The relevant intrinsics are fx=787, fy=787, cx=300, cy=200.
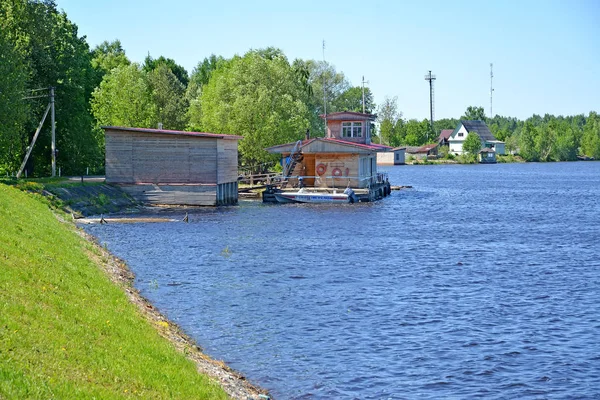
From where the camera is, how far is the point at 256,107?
285ft

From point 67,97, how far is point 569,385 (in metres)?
60.8

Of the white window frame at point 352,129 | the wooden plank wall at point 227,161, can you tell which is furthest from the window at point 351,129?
the wooden plank wall at point 227,161

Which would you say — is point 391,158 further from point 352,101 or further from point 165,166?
point 165,166

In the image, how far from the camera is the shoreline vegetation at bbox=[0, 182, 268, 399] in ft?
44.9

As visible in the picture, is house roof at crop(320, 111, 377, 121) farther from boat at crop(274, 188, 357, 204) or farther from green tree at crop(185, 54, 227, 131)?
green tree at crop(185, 54, 227, 131)

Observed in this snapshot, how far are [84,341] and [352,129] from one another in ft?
220

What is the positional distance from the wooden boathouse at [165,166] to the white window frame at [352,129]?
20525 millimetres

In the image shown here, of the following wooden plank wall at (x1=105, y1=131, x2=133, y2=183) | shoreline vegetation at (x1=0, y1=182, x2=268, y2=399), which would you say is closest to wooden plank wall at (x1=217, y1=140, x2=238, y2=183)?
wooden plank wall at (x1=105, y1=131, x2=133, y2=183)

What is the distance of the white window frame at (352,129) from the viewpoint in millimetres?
82062

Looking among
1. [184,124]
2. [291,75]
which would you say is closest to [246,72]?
[291,75]

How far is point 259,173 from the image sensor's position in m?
90.7

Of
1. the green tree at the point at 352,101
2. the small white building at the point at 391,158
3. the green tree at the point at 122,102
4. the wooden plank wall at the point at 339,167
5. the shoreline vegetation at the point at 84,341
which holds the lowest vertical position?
the shoreline vegetation at the point at 84,341

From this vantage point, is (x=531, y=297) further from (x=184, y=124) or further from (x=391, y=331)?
(x=184, y=124)

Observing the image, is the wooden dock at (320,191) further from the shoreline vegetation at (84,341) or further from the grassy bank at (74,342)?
the grassy bank at (74,342)
